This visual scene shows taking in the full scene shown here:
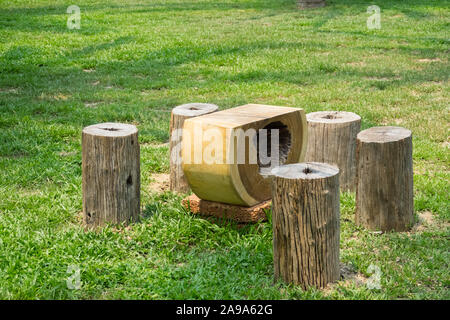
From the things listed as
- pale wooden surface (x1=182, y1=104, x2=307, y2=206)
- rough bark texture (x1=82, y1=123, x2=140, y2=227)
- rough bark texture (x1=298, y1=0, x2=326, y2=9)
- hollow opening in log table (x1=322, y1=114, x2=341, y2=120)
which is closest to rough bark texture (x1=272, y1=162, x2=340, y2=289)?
pale wooden surface (x1=182, y1=104, x2=307, y2=206)

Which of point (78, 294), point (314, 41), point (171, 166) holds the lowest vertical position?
point (78, 294)

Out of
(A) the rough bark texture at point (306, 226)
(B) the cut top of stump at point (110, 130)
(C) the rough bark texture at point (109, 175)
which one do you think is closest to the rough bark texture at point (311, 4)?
(B) the cut top of stump at point (110, 130)

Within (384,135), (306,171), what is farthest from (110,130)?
(384,135)

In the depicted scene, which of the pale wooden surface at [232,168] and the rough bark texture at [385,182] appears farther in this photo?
the rough bark texture at [385,182]

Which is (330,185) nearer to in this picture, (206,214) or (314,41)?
(206,214)

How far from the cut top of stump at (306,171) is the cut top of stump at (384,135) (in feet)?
2.86

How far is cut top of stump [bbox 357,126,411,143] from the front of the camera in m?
4.89

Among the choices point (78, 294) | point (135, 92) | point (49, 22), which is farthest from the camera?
point (49, 22)

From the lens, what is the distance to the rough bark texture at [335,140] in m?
5.56

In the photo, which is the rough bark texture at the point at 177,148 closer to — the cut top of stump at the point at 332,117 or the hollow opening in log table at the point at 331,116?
the cut top of stump at the point at 332,117

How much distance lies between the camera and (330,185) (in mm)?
3979

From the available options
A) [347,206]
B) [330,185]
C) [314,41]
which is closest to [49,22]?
[314,41]

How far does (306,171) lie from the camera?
13.5ft

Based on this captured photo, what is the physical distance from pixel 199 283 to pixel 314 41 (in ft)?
33.0
